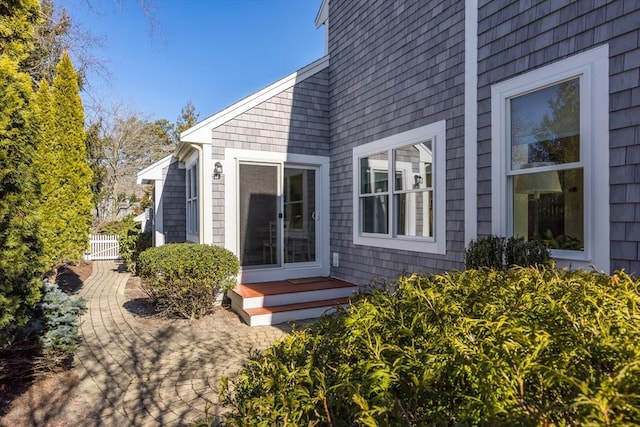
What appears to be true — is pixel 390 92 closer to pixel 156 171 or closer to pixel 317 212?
pixel 317 212

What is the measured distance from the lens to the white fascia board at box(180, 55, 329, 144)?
6348mm

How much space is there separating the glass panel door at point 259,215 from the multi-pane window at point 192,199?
147 cm

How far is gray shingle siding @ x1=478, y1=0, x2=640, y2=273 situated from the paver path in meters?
3.24

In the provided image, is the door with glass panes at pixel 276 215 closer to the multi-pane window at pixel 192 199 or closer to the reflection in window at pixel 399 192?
the reflection in window at pixel 399 192

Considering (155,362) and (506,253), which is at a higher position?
(506,253)

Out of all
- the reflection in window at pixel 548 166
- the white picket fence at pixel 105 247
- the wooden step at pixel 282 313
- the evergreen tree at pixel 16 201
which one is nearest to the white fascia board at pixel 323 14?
the reflection in window at pixel 548 166

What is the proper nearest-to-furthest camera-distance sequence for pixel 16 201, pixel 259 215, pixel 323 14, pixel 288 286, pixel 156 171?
pixel 16 201 → pixel 288 286 → pixel 259 215 → pixel 323 14 → pixel 156 171

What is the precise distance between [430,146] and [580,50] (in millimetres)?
2011

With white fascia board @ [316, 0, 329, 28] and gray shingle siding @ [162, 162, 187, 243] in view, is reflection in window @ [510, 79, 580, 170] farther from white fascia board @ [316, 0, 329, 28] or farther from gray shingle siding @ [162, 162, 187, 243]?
gray shingle siding @ [162, 162, 187, 243]

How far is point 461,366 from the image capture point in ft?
3.48

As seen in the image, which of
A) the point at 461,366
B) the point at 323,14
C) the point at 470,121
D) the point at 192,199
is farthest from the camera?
the point at 192,199

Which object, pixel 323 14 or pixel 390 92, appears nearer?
pixel 390 92

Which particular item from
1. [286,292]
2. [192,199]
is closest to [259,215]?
[286,292]

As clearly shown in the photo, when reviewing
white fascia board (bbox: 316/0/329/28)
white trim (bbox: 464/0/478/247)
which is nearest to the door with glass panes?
white fascia board (bbox: 316/0/329/28)
